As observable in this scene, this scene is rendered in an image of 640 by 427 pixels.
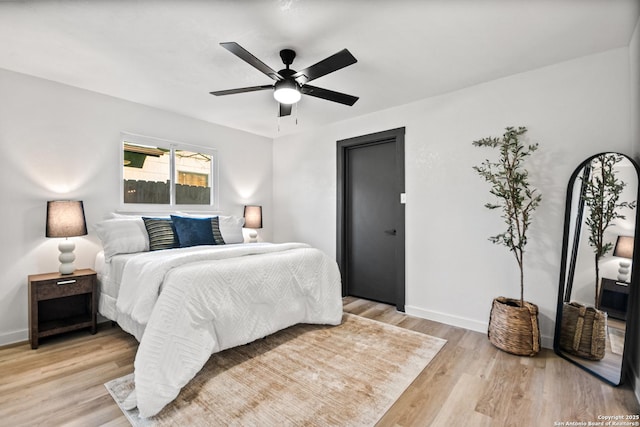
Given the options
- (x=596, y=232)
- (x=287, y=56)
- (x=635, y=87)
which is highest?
(x=287, y=56)

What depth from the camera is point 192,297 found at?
1931 mm

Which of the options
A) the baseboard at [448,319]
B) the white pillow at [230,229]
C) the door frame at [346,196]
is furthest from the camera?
the white pillow at [230,229]

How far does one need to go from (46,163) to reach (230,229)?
1.82 meters

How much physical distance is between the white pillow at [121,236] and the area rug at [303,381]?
1217mm

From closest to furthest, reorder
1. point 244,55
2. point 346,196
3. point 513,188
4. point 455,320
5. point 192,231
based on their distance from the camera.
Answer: point 244,55 < point 513,188 < point 455,320 < point 192,231 < point 346,196

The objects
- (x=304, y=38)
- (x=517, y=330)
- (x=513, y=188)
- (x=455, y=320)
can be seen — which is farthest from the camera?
(x=455, y=320)

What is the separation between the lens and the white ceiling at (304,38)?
1791 millimetres

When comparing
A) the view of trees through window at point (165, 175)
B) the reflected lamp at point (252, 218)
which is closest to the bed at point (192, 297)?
the view of trees through window at point (165, 175)

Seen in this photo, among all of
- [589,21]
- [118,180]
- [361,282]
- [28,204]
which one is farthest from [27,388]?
[589,21]

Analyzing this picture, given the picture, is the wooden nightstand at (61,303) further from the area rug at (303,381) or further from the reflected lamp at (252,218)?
the reflected lamp at (252,218)

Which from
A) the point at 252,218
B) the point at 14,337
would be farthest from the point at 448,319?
the point at 14,337

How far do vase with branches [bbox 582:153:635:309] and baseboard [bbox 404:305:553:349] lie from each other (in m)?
0.55

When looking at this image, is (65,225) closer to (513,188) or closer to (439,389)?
(439,389)

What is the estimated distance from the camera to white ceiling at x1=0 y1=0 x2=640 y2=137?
1.79 m
